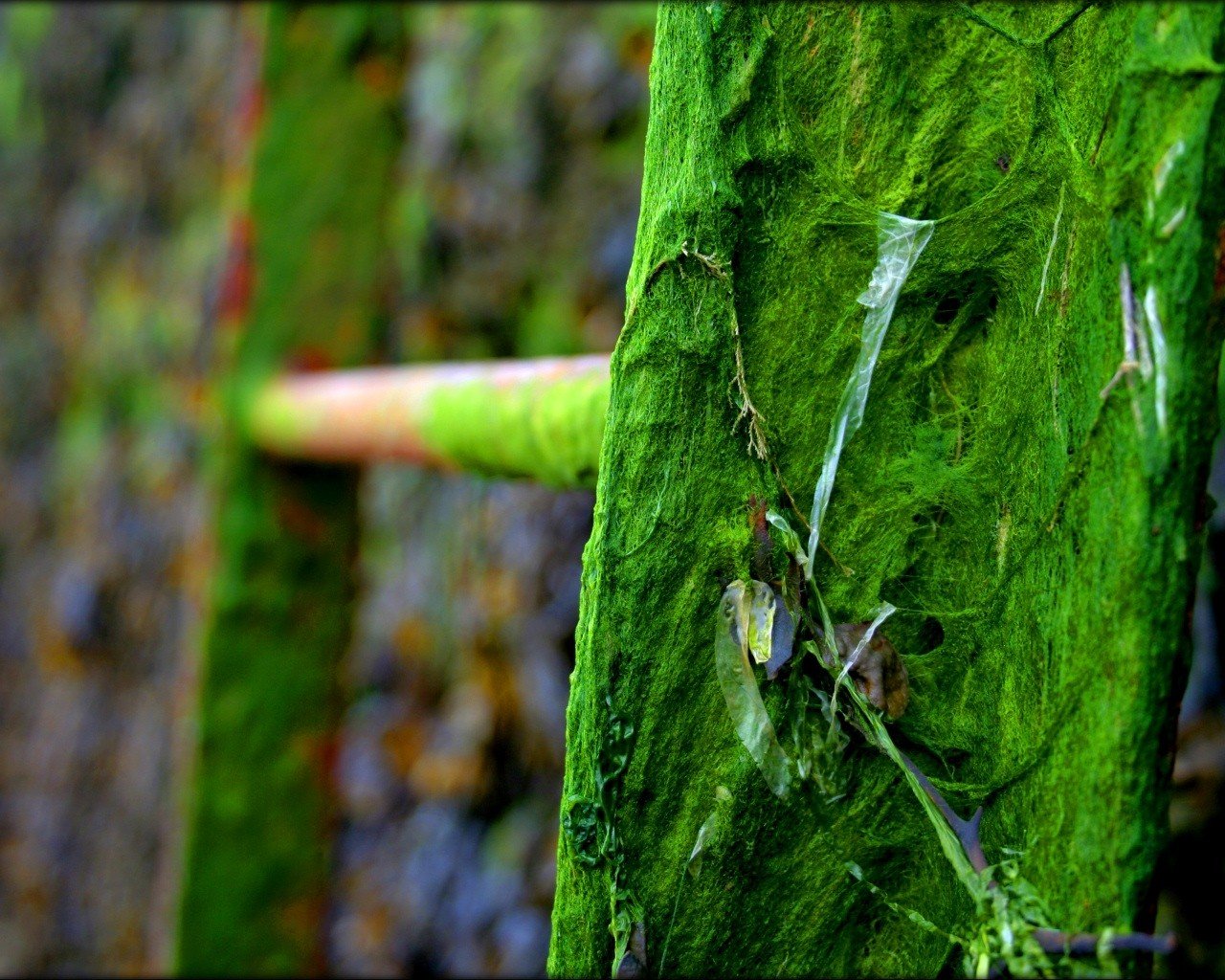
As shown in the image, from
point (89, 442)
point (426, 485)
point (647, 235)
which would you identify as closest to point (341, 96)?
point (426, 485)

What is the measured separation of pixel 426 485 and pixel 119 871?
108cm

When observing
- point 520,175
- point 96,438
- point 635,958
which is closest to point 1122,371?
point 635,958

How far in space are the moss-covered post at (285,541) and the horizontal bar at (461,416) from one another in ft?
0.33

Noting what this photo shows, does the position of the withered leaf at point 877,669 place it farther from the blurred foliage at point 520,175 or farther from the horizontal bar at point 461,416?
the blurred foliage at point 520,175

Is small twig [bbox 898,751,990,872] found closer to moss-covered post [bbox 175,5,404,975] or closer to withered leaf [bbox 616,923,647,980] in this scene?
withered leaf [bbox 616,923,647,980]

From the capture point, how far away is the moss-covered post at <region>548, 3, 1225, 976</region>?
0.38 m

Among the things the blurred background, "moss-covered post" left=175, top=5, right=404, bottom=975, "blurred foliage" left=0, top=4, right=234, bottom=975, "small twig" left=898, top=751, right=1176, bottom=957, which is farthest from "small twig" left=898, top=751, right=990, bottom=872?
"blurred foliage" left=0, top=4, right=234, bottom=975

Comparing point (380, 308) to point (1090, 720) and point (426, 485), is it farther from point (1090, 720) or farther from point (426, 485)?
point (1090, 720)

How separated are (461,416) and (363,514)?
1137 millimetres

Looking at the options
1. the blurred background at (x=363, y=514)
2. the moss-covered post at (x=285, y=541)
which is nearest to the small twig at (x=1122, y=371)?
the blurred background at (x=363, y=514)

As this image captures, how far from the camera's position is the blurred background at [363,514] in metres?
1.31

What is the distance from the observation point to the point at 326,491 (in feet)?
3.81

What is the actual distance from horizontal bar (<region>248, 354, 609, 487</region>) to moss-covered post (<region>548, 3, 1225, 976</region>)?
10 cm

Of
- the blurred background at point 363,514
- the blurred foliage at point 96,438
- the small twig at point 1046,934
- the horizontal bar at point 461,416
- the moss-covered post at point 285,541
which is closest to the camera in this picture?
the small twig at point 1046,934
